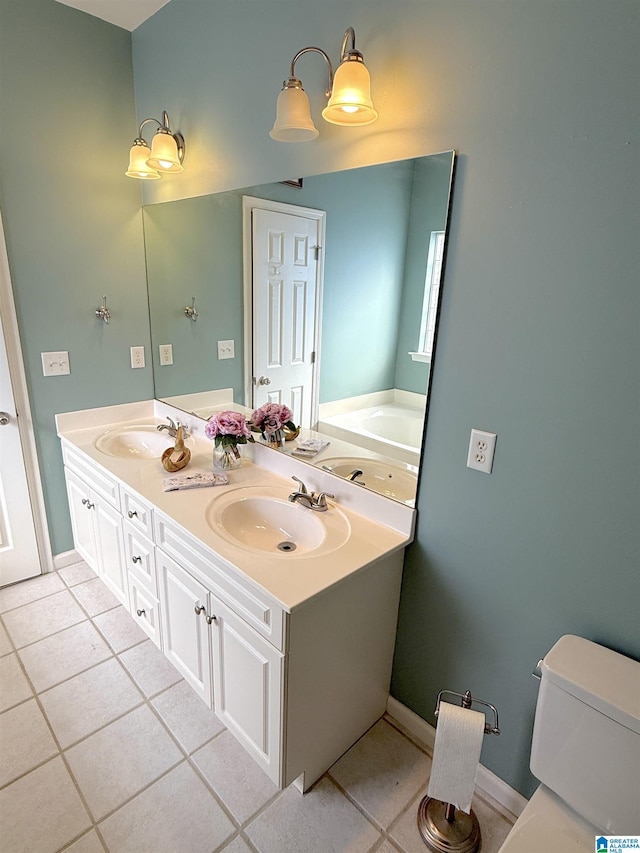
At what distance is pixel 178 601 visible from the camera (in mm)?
1636

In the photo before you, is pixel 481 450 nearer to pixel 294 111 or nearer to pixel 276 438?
pixel 276 438

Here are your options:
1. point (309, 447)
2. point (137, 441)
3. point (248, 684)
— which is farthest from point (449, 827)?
point (137, 441)

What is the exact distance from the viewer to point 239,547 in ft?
4.51

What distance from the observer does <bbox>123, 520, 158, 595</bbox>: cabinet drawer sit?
1754mm

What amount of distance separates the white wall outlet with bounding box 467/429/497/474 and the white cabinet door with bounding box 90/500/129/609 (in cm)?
146

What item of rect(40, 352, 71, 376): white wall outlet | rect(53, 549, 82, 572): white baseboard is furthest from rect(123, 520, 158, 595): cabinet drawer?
rect(40, 352, 71, 376): white wall outlet

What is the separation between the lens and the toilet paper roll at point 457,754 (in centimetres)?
121

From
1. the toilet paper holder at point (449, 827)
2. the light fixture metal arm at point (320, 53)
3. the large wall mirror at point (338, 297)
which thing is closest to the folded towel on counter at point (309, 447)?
the large wall mirror at point (338, 297)

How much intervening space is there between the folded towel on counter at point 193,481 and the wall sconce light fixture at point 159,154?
4.41ft

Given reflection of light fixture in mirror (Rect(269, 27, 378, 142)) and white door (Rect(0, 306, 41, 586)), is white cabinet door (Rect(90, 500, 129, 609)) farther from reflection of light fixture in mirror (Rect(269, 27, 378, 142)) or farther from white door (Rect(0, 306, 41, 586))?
reflection of light fixture in mirror (Rect(269, 27, 378, 142))

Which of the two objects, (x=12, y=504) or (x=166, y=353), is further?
(x=166, y=353)

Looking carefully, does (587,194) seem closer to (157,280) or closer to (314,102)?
(314,102)

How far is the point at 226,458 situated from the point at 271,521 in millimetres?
392

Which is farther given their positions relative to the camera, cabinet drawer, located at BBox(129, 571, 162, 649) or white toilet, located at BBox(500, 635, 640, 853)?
cabinet drawer, located at BBox(129, 571, 162, 649)
